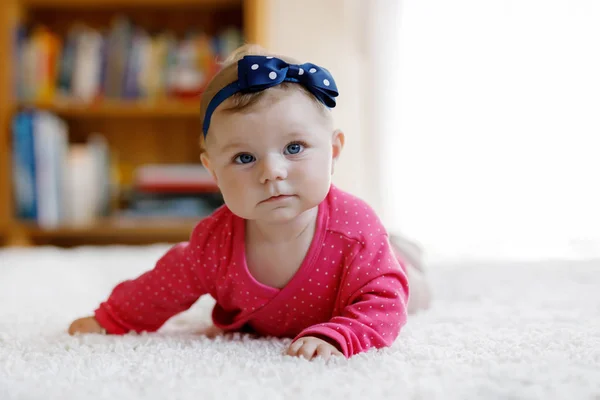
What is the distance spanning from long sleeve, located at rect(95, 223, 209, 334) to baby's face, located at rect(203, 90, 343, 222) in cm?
16

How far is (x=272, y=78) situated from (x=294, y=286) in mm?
279

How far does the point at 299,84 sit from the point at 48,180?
72.5 inches

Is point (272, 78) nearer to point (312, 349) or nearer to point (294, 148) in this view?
point (294, 148)

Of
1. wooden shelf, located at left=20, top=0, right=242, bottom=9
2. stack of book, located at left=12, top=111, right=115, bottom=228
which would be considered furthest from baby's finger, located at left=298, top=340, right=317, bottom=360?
wooden shelf, located at left=20, top=0, right=242, bottom=9

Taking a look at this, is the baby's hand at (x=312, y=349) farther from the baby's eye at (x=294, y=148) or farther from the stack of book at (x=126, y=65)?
the stack of book at (x=126, y=65)

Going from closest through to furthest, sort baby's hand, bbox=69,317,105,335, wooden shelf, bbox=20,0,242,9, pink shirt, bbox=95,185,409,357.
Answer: pink shirt, bbox=95,185,409,357 → baby's hand, bbox=69,317,105,335 → wooden shelf, bbox=20,0,242,9

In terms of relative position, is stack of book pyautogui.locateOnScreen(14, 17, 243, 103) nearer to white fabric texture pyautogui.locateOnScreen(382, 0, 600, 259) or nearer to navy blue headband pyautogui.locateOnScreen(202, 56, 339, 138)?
white fabric texture pyautogui.locateOnScreen(382, 0, 600, 259)

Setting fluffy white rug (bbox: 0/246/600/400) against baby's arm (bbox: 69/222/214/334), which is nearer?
fluffy white rug (bbox: 0/246/600/400)

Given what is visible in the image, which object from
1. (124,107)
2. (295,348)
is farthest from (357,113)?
(295,348)

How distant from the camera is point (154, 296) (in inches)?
37.9

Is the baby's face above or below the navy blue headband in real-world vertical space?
below

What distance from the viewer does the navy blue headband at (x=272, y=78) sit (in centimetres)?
80

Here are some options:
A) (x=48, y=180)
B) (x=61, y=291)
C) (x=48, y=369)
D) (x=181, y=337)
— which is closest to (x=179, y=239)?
(x=48, y=180)

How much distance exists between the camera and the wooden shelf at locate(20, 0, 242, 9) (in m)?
2.58
